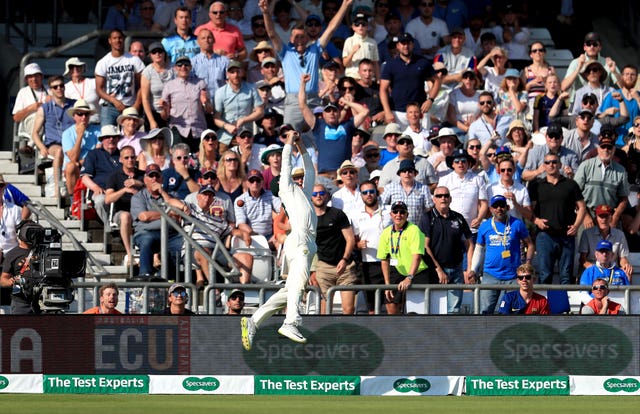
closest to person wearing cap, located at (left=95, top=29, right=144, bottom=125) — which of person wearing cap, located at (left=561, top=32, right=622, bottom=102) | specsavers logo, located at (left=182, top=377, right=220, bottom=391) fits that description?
specsavers logo, located at (left=182, top=377, right=220, bottom=391)

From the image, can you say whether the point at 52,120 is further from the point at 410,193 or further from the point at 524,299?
the point at 524,299

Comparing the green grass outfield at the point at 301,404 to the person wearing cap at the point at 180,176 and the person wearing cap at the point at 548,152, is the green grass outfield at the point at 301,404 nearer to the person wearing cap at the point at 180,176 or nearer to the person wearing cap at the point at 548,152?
the person wearing cap at the point at 180,176

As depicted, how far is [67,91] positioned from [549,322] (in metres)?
9.45

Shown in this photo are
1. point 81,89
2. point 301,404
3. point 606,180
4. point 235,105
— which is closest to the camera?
point 301,404

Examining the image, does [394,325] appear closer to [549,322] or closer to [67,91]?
[549,322]

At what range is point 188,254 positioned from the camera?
18625 millimetres

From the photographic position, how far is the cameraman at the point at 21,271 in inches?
655

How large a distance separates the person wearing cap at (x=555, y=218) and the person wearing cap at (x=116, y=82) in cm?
622

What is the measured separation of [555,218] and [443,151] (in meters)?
2.02

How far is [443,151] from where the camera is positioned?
21.1 metres

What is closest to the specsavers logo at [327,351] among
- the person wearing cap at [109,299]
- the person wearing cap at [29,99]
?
the person wearing cap at [109,299]

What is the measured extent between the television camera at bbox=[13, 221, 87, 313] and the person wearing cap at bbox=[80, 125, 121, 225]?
3304 mm

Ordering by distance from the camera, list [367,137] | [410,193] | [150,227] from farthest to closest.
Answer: [367,137] < [410,193] < [150,227]

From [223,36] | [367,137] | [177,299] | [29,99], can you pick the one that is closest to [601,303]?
[177,299]
